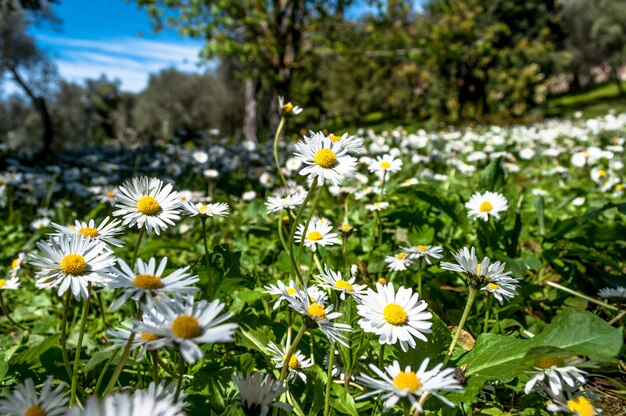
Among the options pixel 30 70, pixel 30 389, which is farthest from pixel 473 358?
pixel 30 70

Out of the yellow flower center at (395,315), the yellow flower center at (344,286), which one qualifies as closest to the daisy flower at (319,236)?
the yellow flower center at (344,286)

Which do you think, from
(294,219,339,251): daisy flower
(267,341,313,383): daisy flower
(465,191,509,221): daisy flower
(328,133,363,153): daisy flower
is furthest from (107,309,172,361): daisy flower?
(465,191,509,221): daisy flower

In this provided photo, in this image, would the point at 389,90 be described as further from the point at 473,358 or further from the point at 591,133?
the point at 473,358

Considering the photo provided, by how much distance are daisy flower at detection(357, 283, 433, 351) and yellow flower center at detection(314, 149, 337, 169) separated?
1.24ft

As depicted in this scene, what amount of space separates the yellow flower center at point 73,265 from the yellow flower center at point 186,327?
39cm

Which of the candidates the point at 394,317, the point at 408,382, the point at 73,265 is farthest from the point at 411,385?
the point at 73,265

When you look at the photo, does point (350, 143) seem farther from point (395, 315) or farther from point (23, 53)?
point (23, 53)

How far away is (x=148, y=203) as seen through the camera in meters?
1.37

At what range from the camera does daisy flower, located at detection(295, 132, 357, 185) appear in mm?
1306

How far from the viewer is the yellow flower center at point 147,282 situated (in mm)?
972

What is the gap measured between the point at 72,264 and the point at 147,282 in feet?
0.86

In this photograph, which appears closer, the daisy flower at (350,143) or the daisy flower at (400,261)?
the daisy flower at (350,143)

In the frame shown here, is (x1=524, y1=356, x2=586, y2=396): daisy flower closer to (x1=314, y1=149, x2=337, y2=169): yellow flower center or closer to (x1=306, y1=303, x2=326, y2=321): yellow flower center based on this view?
(x1=306, y1=303, x2=326, y2=321): yellow flower center

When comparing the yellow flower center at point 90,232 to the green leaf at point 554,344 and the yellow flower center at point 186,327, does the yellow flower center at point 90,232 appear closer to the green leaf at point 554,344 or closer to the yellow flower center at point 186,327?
the yellow flower center at point 186,327
